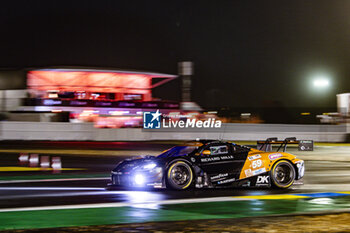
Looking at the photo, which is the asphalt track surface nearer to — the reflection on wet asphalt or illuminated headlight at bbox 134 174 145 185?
the reflection on wet asphalt

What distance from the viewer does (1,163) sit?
57.4 feet

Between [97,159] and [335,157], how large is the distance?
10.9 metres

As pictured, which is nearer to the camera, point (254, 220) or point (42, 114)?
point (254, 220)

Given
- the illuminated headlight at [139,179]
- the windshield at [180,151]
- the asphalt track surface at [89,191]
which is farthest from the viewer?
the windshield at [180,151]

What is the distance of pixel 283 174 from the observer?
1078 centimetres

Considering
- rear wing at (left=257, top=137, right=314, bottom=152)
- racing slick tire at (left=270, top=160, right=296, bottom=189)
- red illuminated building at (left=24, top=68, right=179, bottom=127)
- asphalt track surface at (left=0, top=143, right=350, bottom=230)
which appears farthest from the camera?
red illuminated building at (left=24, top=68, right=179, bottom=127)

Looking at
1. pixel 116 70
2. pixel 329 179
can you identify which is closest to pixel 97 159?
pixel 329 179

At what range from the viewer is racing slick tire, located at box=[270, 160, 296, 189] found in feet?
34.9

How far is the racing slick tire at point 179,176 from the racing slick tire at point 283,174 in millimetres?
1986

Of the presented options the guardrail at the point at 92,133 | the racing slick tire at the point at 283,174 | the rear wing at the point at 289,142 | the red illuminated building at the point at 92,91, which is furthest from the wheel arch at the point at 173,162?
the red illuminated building at the point at 92,91

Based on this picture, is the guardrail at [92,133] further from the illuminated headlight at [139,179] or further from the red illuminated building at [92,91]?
the illuminated headlight at [139,179]

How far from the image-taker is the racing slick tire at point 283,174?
10.6 metres

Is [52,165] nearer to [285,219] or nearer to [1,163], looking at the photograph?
[1,163]

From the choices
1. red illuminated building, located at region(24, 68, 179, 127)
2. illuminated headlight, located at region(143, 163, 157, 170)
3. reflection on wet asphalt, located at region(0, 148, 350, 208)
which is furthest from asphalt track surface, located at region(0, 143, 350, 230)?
red illuminated building, located at region(24, 68, 179, 127)
